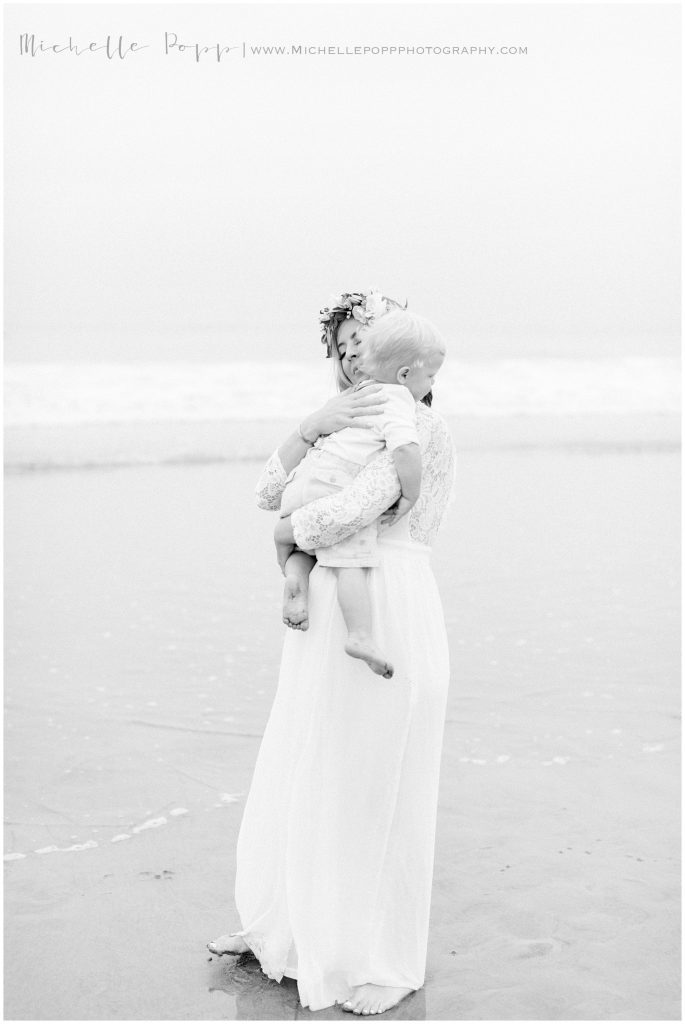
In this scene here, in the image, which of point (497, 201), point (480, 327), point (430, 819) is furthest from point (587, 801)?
point (480, 327)

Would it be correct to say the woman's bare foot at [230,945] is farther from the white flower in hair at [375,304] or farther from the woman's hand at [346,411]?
the white flower in hair at [375,304]

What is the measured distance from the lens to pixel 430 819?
2.77 metres

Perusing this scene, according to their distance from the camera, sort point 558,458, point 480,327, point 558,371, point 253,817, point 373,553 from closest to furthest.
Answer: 1. point 373,553
2. point 253,817
3. point 558,458
4. point 480,327
5. point 558,371

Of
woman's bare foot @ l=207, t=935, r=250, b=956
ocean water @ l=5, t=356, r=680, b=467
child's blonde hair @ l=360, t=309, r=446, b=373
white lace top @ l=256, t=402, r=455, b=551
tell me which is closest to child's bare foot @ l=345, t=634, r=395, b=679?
white lace top @ l=256, t=402, r=455, b=551

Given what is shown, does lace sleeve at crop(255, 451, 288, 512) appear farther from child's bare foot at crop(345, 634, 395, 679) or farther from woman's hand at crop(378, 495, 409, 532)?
child's bare foot at crop(345, 634, 395, 679)

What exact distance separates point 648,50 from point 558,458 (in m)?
5.78

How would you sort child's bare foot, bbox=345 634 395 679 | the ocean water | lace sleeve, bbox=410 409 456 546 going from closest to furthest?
child's bare foot, bbox=345 634 395 679 → lace sleeve, bbox=410 409 456 546 → the ocean water

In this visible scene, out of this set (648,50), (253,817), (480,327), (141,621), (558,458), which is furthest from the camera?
(480,327)

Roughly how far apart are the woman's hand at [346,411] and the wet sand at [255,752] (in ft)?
4.56

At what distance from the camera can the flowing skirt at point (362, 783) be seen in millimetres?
2691

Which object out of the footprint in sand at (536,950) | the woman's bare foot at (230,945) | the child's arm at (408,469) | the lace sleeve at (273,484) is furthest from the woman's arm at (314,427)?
the footprint in sand at (536,950)

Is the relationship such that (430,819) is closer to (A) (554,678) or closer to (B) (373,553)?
(B) (373,553)

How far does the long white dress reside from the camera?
8.83 ft

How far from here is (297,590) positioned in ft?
8.89
